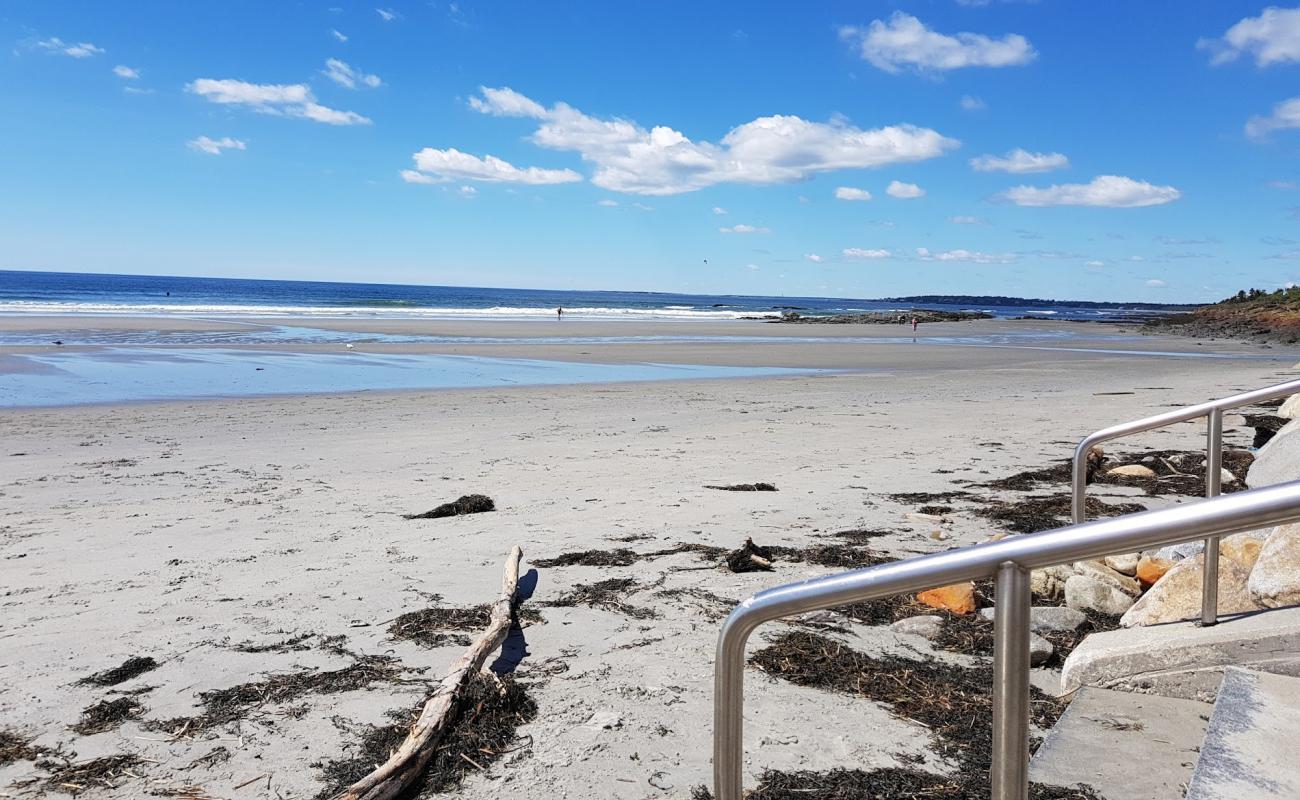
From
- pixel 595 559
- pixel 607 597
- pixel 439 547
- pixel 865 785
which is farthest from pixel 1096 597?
pixel 439 547

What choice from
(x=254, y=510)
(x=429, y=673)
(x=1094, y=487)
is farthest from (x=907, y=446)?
(x=429, y=673)

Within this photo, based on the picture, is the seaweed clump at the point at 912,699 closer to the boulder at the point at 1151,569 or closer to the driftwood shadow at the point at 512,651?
the driftwood shadow at the point at 512,651

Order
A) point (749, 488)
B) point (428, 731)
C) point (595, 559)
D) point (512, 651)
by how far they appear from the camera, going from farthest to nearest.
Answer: point (749, 488)
point (595, 559)
point (512, 651)
point (428, 731)

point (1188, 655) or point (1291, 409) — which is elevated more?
point (1291, 409)

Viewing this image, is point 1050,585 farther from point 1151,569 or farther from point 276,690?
point 276,690

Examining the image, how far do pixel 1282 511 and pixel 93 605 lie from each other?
517cm

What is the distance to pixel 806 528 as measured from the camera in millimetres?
6445

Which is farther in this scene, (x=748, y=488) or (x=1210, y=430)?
(x=748, y=488)

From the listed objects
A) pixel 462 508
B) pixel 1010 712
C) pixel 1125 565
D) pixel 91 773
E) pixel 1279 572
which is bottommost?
pixel 91 773

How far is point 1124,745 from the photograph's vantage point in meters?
2.96

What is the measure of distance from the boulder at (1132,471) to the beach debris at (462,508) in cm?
548

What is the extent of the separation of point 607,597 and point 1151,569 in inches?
113

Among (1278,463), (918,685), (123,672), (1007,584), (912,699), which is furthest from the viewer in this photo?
(1278,463)

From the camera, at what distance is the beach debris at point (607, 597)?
4.69 meters
